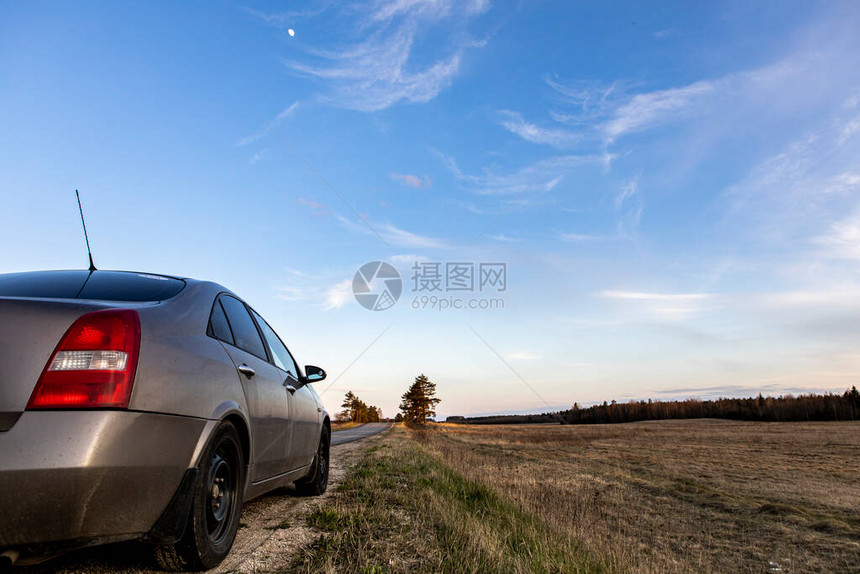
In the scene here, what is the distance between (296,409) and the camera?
4.97 meters

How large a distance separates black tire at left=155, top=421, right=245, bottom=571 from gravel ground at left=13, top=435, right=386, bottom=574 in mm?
120

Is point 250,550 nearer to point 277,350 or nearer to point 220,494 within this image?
point 220,494

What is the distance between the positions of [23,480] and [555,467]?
21320 millimetres

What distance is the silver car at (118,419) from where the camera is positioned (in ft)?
7.00

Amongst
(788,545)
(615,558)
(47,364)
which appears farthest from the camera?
(788,545)

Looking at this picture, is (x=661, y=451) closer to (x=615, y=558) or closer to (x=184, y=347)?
(x=615, y=558)

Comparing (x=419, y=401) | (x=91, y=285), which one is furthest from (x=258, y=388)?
(x=419, y=401)

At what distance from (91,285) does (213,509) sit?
1522 millimetres

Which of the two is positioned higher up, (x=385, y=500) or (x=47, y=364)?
(x=47, y=364)

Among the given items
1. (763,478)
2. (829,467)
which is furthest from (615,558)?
(829,467)

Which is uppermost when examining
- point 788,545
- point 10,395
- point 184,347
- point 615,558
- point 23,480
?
point 184,347

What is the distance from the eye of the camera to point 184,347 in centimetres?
283

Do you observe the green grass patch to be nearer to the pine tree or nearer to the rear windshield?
the rear windshield

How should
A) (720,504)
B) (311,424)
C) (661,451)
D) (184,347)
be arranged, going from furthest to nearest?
(661,451)
(720,504)
(311,424)
(184,347)
